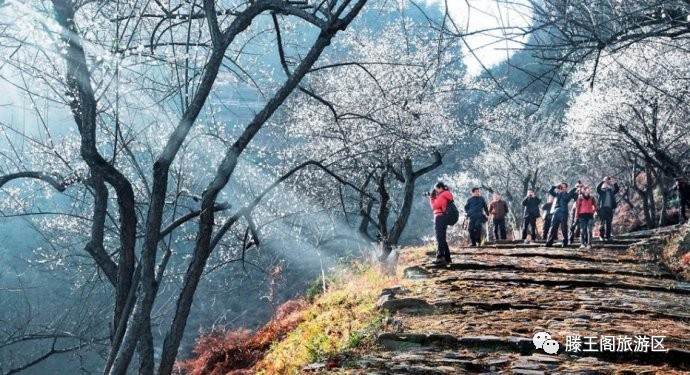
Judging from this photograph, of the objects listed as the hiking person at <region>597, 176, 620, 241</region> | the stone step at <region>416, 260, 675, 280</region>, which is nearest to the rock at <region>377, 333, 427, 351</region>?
the stone step at <region>416, 260, 675, 280</region>

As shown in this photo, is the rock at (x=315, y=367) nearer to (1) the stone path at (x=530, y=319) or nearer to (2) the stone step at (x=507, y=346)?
(1) the stone path at (x=530, y=319)

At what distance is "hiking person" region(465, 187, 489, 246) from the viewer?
1377cm

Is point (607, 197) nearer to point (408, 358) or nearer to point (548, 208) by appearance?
point (548, 208)

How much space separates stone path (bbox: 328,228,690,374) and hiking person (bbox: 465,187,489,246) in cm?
307

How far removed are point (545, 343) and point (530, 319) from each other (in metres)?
1.23

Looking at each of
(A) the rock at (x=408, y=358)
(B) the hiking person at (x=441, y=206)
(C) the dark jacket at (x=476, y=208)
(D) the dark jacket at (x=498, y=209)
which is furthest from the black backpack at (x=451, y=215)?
(D) the dark jacket at (x=498, y=209)

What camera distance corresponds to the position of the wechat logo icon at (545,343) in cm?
478

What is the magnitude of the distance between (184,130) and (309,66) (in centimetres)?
102

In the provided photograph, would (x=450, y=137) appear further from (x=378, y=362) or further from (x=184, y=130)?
(x=184, y=130)

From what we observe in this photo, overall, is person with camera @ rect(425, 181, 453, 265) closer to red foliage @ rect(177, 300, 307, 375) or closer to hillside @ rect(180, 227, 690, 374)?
hillside @ rect(180, 227, 690, 374)

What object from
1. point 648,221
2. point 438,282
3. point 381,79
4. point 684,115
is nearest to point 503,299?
point 438,282

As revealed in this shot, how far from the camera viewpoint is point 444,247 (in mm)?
10289

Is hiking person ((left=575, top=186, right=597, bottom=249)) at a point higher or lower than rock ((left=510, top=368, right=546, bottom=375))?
higher

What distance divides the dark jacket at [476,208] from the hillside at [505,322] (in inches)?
109
